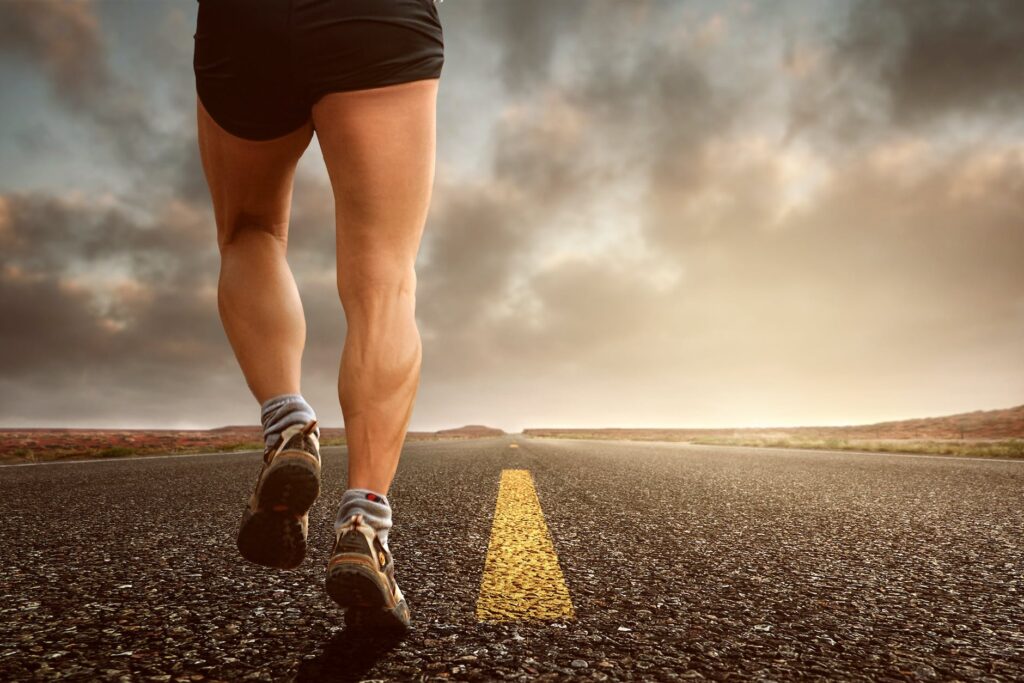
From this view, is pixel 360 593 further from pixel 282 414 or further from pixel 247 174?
pixel 247 174

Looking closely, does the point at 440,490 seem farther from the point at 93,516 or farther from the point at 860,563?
the point at 860,563

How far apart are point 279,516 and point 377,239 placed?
75 cm

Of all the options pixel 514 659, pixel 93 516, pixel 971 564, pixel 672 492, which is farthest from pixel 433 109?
pixel 672 492

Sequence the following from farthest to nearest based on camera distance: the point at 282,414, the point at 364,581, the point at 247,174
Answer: the point at 247,174, the point at 282,414, the point at 364,581

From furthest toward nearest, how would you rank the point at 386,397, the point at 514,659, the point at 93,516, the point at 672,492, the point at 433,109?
the point at 672,492, the point at 93,516, the point at 433,109, the point at 386,397, the point at 514,659

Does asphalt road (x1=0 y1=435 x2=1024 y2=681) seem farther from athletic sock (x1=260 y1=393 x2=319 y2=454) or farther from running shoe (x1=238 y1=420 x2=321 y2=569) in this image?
athletic sock (x1=260 y1=393 x2=319 y2=454)

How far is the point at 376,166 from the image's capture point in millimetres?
1464

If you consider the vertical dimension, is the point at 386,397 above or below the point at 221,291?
below

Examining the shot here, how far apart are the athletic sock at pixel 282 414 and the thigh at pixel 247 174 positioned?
0.59 m

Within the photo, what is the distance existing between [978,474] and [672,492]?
4023 mm

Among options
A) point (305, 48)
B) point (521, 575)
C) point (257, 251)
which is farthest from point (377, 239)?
point (521, 575)

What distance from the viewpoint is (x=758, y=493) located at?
3.83 meters

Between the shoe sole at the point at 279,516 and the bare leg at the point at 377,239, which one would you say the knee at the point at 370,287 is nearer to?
the bare leg at the point at 377,239

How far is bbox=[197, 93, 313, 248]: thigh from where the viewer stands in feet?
5.55
